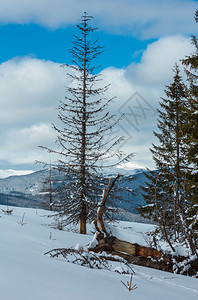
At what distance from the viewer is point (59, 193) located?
14.4 metres

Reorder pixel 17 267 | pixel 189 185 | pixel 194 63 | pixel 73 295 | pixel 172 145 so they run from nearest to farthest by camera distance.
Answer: pixel 73 295 < pixel 17 267 < pixel 189 185 < pixel 194 63 < pixel 172 145

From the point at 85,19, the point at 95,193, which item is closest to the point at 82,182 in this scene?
the point at 95,193

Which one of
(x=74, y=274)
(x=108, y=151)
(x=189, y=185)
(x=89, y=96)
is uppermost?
(x=89, y=96)

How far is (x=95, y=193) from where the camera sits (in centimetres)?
1410

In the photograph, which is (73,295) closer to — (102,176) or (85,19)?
(102,176)

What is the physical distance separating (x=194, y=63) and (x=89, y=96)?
5.97 m

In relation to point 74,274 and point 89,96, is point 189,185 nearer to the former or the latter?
point 89,96

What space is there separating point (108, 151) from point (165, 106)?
6234 mm

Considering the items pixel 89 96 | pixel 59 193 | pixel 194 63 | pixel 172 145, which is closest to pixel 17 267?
pixel 194 63

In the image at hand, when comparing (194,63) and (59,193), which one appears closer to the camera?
(194,63)

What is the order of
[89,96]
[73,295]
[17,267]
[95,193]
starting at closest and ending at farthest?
[73,295], [17,267], [95,193], [89,96]

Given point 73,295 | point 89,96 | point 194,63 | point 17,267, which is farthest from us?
point 89,96

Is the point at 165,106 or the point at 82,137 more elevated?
the point at 165,106

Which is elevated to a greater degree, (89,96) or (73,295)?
(89,96)
